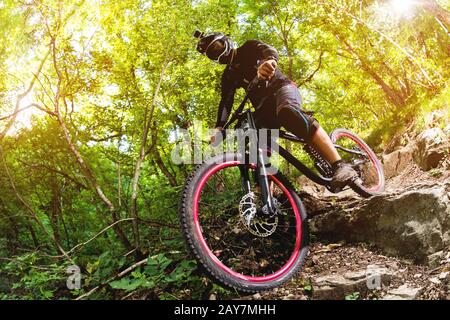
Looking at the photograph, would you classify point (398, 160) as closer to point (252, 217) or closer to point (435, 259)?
point (435, 259)

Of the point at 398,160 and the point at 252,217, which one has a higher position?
the point at 398,160

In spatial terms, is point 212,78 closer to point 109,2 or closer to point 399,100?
point 109,2

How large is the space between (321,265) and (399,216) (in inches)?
32.9

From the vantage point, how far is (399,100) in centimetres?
783

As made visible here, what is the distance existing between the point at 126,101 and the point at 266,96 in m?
4.18

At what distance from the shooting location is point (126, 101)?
6.79 meters

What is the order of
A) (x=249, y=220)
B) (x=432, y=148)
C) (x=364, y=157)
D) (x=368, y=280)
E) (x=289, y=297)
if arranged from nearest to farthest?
(x=368, y=280), (x=289, y=297), (x=249, y=220), (x=432, y=148), (x=364, y=157)

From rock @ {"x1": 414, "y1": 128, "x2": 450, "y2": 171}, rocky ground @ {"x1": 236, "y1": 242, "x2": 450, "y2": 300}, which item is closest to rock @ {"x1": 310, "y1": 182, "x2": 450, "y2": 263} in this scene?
rocky ground @ {"x1": 236, "y1": 242, "x2": 450, "y2": 300}

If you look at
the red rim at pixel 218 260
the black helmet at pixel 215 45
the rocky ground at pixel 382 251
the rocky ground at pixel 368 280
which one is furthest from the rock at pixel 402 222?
the black helmet at pixel 215 45

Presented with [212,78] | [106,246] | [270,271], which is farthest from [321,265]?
[212,78]

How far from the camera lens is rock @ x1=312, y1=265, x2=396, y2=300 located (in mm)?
2639

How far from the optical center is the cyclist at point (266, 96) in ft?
10.5

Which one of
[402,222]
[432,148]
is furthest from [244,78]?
[432,148]
